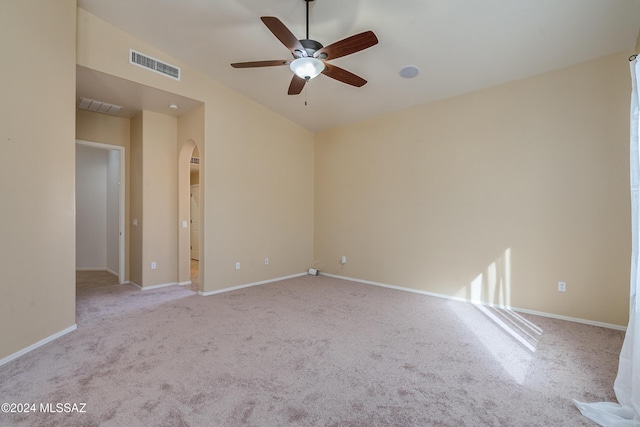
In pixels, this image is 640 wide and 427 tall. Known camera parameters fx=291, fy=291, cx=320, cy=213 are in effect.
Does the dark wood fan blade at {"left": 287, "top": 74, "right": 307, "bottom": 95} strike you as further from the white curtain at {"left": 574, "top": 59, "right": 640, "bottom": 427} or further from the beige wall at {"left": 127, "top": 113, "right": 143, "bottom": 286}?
the beige wall at {"left": 127, "top": 113, "right": 143, "bottom": 286}

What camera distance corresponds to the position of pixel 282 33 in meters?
2.26

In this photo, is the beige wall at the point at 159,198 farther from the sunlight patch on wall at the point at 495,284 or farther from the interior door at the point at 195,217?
the sunlight patch on wall at the point at 495,284

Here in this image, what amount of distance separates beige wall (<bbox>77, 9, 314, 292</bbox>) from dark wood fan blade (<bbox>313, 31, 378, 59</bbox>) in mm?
2597

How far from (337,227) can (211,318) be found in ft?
9.80

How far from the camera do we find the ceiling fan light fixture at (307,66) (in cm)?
252

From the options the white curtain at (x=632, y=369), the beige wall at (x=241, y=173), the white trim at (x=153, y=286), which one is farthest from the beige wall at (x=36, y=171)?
the white curtain at (x=632, y=369)

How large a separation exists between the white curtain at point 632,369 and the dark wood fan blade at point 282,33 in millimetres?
2412

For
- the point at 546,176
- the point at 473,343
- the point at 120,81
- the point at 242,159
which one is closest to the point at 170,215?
the point at 242,159

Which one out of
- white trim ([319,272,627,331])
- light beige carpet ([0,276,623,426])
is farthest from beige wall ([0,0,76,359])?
white trim ([319,272,627,331])

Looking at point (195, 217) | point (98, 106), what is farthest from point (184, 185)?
point (195, 217)

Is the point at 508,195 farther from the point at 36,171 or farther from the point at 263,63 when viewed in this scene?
the point at 36,171

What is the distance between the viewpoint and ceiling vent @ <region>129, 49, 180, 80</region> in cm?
367

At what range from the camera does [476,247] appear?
13.3ft

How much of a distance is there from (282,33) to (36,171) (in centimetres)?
255
